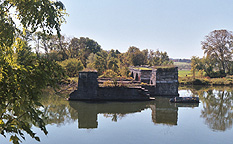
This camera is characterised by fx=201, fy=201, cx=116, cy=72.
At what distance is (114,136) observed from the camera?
12.2m

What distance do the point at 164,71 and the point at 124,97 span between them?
713 cm

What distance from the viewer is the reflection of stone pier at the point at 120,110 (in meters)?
15.7

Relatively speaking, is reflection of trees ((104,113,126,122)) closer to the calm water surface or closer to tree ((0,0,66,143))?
the calm water surface

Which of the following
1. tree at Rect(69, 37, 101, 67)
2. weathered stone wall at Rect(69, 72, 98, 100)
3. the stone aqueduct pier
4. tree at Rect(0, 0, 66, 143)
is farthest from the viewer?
tree at Rect(69, 37, 101, 67)

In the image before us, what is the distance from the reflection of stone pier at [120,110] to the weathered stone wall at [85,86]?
3.25 ft

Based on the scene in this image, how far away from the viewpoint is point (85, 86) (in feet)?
72.5

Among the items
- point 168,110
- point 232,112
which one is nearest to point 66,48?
point 168,110

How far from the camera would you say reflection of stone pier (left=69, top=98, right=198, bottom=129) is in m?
15.7

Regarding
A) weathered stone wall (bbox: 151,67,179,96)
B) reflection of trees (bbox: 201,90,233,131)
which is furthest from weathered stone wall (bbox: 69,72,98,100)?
reflection of trees (bbox: 201,90,233,131)

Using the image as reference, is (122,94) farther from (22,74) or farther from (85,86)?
(22,74)

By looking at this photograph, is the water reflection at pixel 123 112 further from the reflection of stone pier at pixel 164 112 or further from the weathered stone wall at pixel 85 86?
the weathered stone wall at pixel 85 86

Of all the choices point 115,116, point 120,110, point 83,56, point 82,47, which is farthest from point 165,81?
point 82,47

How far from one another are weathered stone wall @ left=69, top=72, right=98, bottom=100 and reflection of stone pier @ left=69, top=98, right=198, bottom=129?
0.99 metres

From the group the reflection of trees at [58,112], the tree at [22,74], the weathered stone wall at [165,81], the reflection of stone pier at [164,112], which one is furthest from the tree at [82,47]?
the tree at [22,74]
